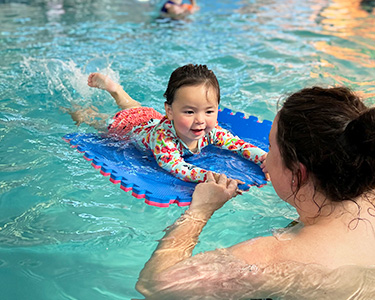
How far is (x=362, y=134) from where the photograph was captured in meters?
1.64

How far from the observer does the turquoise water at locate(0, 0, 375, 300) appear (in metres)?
2.67

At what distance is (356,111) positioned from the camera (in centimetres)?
175

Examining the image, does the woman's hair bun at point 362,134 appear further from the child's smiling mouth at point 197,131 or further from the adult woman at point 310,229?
the child's smiling mouth at point 197,131

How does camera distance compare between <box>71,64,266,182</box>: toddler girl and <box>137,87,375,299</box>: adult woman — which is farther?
<box>71,64,266,182</box>: toddler girl

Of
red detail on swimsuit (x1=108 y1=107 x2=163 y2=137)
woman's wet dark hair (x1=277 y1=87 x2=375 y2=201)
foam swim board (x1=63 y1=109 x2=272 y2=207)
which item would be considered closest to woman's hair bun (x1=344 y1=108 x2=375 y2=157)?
woman's wet dark hair (x1=277 y1=87 x2=375 y2=201)

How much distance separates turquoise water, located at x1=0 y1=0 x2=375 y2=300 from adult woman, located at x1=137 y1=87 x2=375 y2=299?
58 centimetres

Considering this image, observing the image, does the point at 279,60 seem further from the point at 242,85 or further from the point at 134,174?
the point at 134,174

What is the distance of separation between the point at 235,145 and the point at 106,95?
2030mm

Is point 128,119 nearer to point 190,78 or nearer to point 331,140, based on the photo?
point 190,78

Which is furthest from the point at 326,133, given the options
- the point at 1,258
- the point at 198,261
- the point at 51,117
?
the point at 51,117

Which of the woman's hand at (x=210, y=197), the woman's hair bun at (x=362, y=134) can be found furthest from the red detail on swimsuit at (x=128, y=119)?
the woman's hair bun at (x=362, y=134)

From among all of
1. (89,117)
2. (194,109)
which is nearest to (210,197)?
(194,109)

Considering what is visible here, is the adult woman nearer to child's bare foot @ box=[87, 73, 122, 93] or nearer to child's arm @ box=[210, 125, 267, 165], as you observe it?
child's arm @ box=[210, 125, 267, 165]

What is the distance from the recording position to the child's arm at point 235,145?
3.35m
